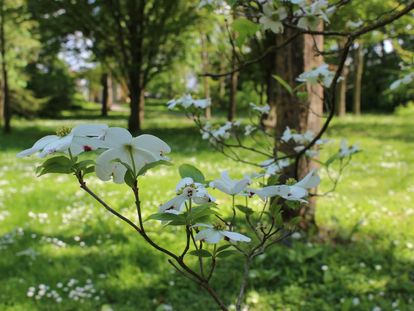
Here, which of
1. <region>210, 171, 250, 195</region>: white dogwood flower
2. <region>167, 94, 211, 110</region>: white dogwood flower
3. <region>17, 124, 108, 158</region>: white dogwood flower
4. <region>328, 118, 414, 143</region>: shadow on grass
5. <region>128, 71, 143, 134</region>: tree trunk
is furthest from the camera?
<region>128, 71, 143, 134</region>: tree trunk

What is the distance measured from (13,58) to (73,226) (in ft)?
60.5

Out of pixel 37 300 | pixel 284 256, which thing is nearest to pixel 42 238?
pixel 37 300

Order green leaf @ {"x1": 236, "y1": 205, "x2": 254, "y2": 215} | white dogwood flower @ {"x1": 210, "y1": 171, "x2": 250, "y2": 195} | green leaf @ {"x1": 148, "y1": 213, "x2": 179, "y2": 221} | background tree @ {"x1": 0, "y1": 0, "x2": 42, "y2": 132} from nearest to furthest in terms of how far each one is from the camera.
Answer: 1. green leaf @ {"x1": 148, "y1": 213, "x2": 179, "y2": 221}
2. white dogwood flower @ {"x1": 210, "y1": 171, "x2": 250, "y2": 195}
3. green leaf @ {"x1": 236, "y1": 205, "x2": 254, "y2": 215}
4. background tree @ {"x1": 0, "y1": 0, "x2": 42, "y2": 132}

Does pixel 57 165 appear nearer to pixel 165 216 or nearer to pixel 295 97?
pixel 165 216

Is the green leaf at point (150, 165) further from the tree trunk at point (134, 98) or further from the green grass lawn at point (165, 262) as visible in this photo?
the tree trunk at point (134, 98)

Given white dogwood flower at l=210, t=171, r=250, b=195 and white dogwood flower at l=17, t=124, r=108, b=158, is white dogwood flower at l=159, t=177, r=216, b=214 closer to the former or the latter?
white dogwood flower at l=210, t=171, r=250, b=195

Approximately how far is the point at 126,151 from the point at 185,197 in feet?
0.62

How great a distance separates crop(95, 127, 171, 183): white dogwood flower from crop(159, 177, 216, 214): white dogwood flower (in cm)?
11

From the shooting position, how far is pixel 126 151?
81 cm

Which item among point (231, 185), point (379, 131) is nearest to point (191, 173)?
point (231, 185)

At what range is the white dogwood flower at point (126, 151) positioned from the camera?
0.78 metres

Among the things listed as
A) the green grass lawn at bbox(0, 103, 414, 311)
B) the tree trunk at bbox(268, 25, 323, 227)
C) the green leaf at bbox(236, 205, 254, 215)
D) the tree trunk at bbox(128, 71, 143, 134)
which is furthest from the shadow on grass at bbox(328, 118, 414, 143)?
the green leaf at bbox(236, 205, 254, 215)

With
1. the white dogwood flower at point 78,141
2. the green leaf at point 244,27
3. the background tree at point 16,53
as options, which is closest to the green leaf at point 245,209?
the white dogwood flower at point 78,141

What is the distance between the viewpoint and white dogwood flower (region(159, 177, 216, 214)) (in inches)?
36.4
